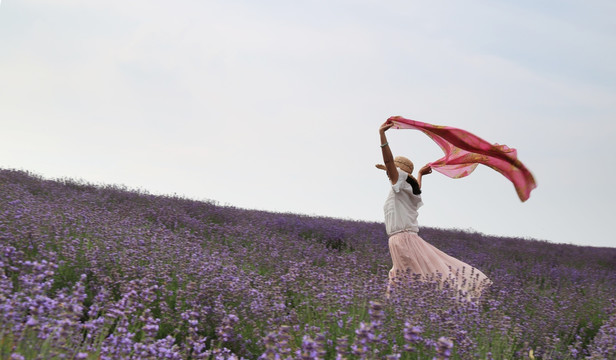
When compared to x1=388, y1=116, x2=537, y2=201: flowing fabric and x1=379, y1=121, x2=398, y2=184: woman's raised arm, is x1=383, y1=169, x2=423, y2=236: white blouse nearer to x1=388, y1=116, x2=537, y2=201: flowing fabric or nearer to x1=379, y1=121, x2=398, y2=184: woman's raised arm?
x1=379, y1=121, x2=398, y2=184: woman's raised arm

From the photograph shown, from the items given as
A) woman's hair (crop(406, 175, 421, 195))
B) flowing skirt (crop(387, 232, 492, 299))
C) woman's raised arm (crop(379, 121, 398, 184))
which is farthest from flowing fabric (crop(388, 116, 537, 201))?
flowing skirt (crop(387, 232, 492, 299))

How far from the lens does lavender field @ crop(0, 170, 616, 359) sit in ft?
7.80

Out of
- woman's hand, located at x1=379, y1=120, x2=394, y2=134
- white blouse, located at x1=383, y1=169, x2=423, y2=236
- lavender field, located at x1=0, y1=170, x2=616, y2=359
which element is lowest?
lavender field, located at x1=0, y1=170, x2=616, y2=359

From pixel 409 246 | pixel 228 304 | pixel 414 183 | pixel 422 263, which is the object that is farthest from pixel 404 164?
pixel 228 304

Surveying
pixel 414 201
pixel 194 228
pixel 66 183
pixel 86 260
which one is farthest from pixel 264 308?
pixel 66 183

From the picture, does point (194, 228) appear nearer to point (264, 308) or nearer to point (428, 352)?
point (264, 308)

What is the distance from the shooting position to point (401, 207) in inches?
225

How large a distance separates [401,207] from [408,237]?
0.97 feet

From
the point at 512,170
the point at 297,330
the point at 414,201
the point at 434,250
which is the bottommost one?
the point at 297,330

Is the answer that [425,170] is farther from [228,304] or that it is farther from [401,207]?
[228,304]

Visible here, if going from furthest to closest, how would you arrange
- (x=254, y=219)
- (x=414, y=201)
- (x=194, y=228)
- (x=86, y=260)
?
(x=254, y=219), (x=194, y=228), (x=414, y=201), (x=86, y=260)

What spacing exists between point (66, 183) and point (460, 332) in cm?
894

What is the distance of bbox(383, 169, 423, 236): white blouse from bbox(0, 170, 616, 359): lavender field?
22.6 inches

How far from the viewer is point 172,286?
13.9ft
